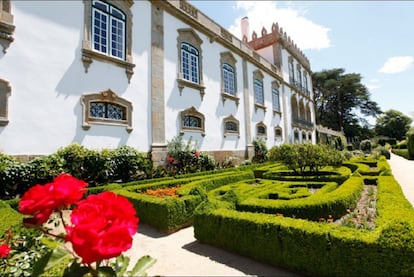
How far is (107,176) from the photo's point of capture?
805 centimetres

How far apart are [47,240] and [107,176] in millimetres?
7109

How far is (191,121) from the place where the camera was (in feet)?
41.4

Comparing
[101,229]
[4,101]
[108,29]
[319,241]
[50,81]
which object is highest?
[108,29]

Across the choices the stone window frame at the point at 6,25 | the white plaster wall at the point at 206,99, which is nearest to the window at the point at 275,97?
the white plaster wall at the point at 206,99

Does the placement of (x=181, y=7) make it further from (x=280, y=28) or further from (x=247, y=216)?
(x=280, y=28)

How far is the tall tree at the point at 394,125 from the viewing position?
158 ft

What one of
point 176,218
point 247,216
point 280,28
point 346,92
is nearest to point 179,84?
point 176,218

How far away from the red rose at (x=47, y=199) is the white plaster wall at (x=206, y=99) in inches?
374

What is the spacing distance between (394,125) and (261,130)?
46.3 metres

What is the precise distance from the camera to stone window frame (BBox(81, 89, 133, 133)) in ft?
26.3

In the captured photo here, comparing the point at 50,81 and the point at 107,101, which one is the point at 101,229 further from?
the point at 107,101

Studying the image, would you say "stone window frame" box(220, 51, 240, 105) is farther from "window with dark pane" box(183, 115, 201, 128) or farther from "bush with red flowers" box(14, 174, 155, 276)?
"bush with red flowers" box(14, 174, 155, 276)

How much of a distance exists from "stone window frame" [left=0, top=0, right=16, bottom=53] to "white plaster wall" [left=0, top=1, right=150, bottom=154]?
12cm

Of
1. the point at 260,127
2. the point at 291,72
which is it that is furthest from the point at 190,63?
the point at 291,72
